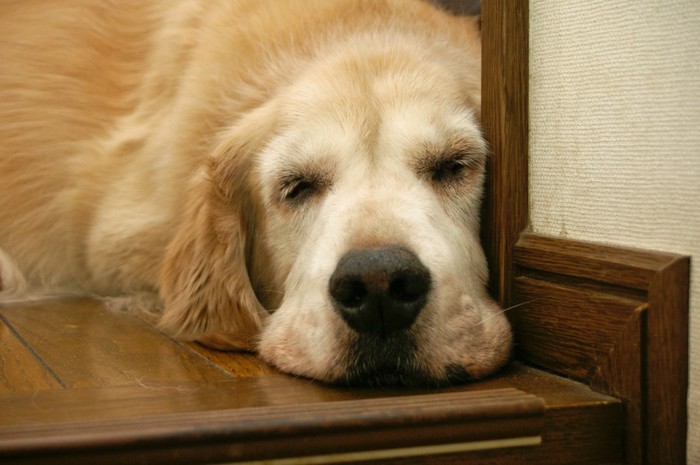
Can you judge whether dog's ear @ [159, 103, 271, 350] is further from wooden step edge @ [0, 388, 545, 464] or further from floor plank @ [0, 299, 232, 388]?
wooden step edge @ [0, 388, 545, 464]

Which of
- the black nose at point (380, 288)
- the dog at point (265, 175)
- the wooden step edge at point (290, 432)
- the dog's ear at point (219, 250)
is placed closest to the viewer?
the wooden step edge at point (290, 432)

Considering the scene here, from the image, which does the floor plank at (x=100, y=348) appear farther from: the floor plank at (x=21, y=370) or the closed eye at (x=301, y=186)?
the closed eye at (x=301, y=186)

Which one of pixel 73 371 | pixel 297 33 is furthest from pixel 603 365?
pixel 297 33

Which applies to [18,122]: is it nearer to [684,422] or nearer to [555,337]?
[555,337]

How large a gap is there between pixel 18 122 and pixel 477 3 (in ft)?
5.75

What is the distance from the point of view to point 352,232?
1.82 meters

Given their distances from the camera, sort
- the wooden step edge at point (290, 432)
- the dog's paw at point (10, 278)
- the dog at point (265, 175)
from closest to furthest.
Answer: the wooden step edge at point (290, 432)
the dog at point (265, 175)
the dog's paw at point (10, 278)

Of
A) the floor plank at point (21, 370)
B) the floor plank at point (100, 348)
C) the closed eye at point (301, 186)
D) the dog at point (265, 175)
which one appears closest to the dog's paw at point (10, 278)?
the dog at point (265, 175)

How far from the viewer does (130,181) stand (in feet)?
9.12

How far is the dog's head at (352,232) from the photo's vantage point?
174 centimetres

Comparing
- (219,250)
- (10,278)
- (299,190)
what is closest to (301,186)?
(299,190)

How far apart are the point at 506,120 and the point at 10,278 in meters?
1.89

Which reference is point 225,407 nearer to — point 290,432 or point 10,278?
point 290,432

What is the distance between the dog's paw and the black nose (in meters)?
1.61
